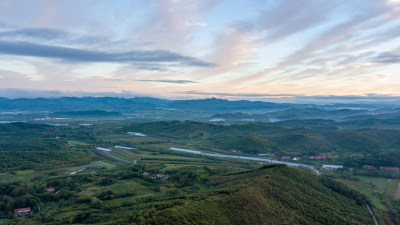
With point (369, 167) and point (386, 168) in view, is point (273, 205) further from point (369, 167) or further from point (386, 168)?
point (386, 168)

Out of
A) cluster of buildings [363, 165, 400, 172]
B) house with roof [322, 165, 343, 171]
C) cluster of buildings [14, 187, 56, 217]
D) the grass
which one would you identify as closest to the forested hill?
the grass

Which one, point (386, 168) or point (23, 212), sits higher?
point (23, 212)

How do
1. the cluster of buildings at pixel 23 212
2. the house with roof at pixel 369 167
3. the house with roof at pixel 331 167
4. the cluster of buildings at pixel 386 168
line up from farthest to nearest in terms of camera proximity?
the house with roof at pixel 331 167 → the house with roof at pixel 369 167 → the cluster of buildings at pixel 386 168 → the cluster of buildings at pixel 23 212

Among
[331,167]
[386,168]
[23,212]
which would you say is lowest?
[331,167]

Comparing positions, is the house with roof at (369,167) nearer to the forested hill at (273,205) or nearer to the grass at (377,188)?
the grass at (377,188)

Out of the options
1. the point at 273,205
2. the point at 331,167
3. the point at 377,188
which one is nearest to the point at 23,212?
the point at 273,205

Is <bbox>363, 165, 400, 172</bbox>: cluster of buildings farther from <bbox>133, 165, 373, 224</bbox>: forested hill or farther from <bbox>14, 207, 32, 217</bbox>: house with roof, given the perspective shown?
<bbox>14, 207, 32, 217</bbox>: house with roof

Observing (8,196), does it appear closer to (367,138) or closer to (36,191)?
(36,191)

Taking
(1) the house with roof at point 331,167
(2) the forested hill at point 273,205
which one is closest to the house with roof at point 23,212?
(2) the forested hill at point 273,205

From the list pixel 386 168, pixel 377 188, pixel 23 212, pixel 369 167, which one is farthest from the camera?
pixel 369 167
